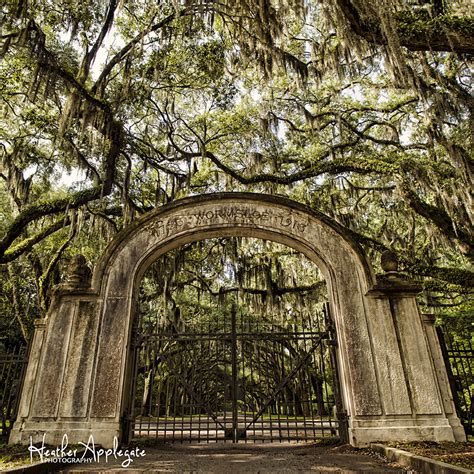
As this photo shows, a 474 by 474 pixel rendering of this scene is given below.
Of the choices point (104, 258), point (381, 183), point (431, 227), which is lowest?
point (104, 258)

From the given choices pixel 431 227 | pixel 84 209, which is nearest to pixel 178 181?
pixel 84 209

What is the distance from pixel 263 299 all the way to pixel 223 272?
2.05m

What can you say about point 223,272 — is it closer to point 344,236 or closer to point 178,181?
point 178,181

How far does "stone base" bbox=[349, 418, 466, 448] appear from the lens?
17.4ft

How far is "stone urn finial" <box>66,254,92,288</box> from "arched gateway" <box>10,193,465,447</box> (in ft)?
0.09

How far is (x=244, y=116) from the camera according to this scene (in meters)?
11.4

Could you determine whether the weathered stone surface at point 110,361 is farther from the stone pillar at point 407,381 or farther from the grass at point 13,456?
the stone pillar at point 407,381

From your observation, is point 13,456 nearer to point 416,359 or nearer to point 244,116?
point 416,359

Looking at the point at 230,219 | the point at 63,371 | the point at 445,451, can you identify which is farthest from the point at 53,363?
the point at 445,451

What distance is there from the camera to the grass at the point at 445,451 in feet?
12.7

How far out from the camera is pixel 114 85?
9.31 metres

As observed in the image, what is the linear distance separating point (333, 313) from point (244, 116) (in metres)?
7.25

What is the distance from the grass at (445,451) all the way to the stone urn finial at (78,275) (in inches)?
211

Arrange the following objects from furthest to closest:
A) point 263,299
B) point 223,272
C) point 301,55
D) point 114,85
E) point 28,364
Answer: point 223,272
point 263,299
point 301,55
point 114,85
point 28,364
